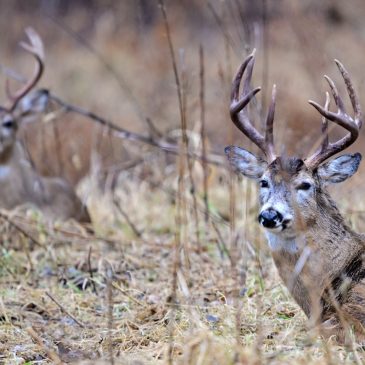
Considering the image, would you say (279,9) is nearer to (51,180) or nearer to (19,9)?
(19,9)

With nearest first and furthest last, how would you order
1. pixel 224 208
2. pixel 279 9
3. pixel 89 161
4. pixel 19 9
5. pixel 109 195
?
pixel 224 208 → pixel 109 195 → pixel 89 161 → pixel 279 9 → pixel 19 9

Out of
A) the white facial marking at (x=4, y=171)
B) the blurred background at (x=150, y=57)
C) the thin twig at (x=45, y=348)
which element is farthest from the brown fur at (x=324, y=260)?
the blurred background at (x=150, y=57)

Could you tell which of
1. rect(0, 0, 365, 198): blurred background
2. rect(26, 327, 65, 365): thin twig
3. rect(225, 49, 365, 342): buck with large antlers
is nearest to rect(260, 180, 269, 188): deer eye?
rect(225, 49, 365, 342): buck with large antlers

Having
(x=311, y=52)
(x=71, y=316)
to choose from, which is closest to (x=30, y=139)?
(x=311, y=52)

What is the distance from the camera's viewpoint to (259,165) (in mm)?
5785

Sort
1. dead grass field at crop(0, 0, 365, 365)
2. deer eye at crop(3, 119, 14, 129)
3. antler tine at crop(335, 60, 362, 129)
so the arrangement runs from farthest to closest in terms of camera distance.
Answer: deer eye at crop(3, 119, 14, 129)
antler tine at crop(335, 60, 362, 129)
dead grass field at crop(0, 0, 365, 365)

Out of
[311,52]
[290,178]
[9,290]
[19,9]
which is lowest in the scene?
[9,290]

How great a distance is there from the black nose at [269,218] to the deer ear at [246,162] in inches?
26.7

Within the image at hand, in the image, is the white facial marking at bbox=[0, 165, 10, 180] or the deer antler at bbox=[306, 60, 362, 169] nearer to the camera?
the deer antler at bbox=[306, 60, 362, 169]

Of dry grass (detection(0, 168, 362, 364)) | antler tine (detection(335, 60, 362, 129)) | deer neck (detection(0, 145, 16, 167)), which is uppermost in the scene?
antler tine (detection(335, 60, 362, 129))

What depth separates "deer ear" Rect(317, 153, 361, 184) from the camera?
5.58 metres

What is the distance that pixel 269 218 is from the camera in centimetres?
509

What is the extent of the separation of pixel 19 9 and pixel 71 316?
16009 mm

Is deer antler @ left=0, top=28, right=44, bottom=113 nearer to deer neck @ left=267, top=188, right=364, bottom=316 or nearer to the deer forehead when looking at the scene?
the deer forehead
